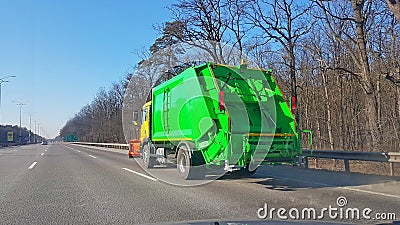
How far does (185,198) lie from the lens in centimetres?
872

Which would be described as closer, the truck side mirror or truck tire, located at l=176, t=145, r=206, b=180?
truck tire, located at l=176, t=145, r=206, b=180

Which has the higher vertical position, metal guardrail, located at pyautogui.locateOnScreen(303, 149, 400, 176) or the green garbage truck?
the green garbage truck

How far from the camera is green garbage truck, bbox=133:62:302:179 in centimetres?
977

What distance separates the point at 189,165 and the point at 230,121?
91.6 inches

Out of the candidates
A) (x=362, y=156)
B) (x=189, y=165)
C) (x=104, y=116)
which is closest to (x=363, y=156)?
(x=362, y=156)

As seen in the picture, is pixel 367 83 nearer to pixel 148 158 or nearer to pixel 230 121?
pixel 148 158

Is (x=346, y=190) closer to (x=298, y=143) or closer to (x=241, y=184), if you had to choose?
(x=298, y=143)

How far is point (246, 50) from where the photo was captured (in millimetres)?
29453

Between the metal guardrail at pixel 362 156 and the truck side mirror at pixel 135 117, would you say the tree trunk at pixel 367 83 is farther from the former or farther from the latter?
the truck side mirror at pixel 135 117

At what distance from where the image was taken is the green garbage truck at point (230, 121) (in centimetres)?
977

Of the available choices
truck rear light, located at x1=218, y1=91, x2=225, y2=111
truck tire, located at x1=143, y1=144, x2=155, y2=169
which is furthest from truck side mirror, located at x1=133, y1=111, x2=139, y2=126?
truck rear light, located at x1=218, y1=91, x2=225, y2=111

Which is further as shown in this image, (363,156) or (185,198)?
(363,156)

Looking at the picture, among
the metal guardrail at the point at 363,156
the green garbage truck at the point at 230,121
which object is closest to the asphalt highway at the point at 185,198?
the metal guardrail at the point at 363,156

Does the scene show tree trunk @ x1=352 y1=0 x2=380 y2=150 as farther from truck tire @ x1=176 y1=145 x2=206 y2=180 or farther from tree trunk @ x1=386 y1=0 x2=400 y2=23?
truck tire @ x1=176 y1=145 x2=206 y2=180
